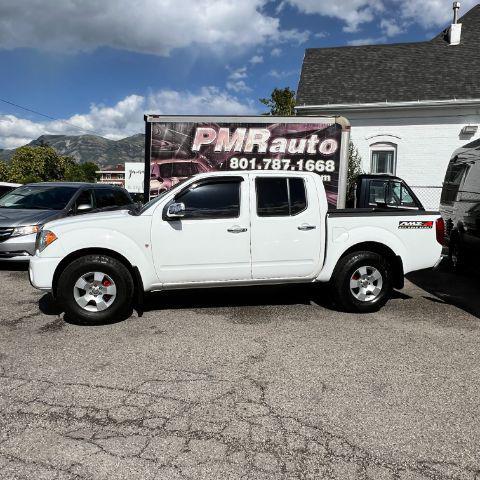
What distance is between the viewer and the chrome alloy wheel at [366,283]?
5.69m

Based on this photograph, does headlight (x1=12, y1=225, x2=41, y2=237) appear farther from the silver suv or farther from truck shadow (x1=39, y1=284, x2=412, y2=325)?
truck shadow (x1=39, y1=284, x2=412, y2=325)

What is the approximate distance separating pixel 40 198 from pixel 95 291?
4726mm

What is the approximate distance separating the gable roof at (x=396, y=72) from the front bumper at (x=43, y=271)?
14853mm

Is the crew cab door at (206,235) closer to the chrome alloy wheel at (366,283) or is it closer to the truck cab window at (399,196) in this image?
the chrome alloy wheel at (366,283)

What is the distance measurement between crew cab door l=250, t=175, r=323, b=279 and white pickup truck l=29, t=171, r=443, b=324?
1 centimetres

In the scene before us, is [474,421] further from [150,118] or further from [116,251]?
[150,118]

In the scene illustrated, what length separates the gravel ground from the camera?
2641mm

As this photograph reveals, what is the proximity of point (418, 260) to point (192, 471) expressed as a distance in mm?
4288

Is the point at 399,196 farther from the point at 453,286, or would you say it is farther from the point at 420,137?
the point at 420,137

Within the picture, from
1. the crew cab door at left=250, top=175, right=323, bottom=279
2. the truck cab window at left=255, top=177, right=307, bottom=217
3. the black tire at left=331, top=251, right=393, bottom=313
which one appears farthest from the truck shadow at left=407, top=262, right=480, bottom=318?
the truck cab window at left=255, top=177, right=307, bottom=217

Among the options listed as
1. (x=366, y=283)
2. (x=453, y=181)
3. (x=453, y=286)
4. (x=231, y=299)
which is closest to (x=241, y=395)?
(x=366, y=283)

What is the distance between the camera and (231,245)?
535 centimetres

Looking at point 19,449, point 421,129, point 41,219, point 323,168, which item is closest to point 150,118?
point 41,219

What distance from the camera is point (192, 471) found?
2.55 metres
